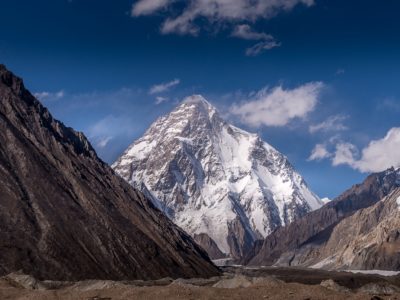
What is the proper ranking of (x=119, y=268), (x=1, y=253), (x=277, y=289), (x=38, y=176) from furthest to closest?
(x=38, y=176)
(x=119, y=268)
(x=1, y=253)
(x=277, y=289)

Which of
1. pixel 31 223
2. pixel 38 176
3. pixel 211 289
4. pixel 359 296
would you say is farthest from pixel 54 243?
pixel 359 296

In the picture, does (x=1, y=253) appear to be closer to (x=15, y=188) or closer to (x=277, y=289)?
(x=15, y=188)

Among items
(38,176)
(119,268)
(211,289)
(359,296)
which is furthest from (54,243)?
(359,296)

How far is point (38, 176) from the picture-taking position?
598ft

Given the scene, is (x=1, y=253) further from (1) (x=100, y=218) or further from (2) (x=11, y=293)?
(2) (x=11, y=293)

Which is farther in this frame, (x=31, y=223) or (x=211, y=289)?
(x=31, y=223)

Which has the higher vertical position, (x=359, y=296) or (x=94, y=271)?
(x=94, y=271)

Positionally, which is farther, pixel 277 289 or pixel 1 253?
pixel 1 253

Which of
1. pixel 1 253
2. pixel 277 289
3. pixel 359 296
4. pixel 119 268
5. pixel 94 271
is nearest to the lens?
pixel 359 296

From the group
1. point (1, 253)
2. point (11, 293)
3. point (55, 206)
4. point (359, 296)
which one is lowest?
point (359, 296)

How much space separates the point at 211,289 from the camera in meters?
57.0

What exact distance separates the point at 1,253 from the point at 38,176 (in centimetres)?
4207

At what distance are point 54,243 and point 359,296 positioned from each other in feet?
382

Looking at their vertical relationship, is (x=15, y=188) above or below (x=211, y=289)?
above
